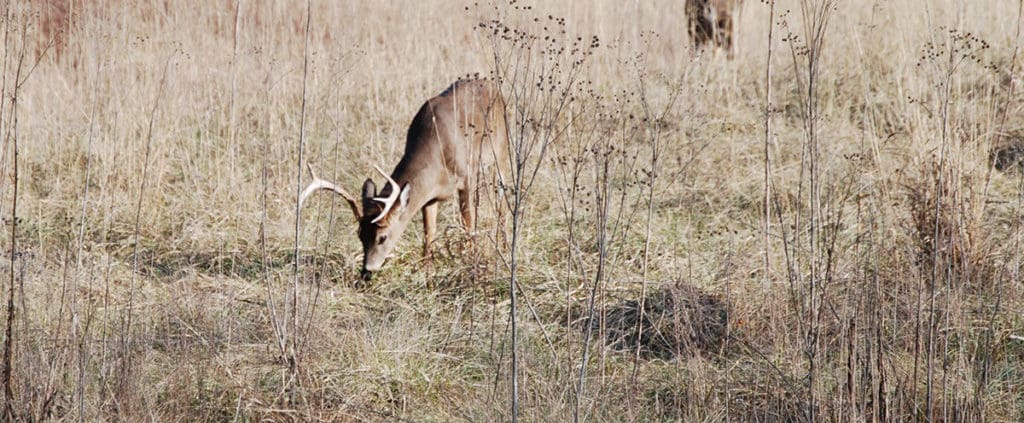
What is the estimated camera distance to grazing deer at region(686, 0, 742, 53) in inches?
404

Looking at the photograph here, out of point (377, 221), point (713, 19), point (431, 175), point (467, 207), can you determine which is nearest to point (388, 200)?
point (377, 221)

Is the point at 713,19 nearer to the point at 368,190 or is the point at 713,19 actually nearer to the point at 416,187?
the point at 416,187

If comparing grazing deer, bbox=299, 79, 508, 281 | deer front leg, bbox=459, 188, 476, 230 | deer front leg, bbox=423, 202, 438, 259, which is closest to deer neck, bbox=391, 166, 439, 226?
grazing deer, bbox=299, 79, 508, 281

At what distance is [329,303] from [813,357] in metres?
2.96

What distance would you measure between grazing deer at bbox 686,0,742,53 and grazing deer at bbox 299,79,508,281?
128 inches

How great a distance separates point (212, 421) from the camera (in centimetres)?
440

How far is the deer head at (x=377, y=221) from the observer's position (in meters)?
6.59

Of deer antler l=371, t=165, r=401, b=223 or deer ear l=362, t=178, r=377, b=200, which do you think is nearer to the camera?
deer antler l=371, t=165, r=401, b=223

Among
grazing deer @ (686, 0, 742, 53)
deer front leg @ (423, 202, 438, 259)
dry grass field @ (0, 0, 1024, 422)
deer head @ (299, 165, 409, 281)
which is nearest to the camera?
dry grass field @ (0, 0, 1024, 422)

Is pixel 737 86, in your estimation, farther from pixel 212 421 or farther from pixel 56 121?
pixel 212 421

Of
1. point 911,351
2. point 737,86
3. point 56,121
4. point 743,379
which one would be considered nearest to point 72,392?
point 743,379

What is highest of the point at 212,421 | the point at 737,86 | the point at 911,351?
the point at 737,86

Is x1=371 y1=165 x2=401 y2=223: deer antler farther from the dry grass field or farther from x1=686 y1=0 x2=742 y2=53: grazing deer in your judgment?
x1=686 y1=0 x2=742 y2=53: grazing deer

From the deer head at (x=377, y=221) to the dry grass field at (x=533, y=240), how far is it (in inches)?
4.9
